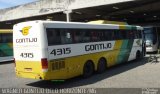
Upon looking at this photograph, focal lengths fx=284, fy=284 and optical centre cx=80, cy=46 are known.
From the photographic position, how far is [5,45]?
2189 centimetres

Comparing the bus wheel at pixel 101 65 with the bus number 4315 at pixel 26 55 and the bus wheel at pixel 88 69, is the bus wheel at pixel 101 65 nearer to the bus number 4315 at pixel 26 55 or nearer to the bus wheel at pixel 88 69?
the bus wheel at pixel 88 69

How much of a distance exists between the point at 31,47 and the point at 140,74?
5646 mm

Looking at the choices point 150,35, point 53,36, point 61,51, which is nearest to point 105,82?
point 61,51

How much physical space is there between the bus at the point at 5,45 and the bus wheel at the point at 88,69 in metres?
10.2

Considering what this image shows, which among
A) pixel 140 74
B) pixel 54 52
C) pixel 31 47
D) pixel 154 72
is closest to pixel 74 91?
pixel 54 52

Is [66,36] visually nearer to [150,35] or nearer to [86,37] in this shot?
[86,37]

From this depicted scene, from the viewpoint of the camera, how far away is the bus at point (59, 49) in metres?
10.9

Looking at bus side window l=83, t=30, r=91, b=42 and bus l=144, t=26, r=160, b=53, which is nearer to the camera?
bus side window l=83, t=30, r=91, b=42

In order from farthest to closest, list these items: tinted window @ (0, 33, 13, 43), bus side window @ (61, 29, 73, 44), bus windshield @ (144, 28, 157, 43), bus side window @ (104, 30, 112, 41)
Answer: bus windshield @ (144, 28, 157, 43)
tinted window @ (0, 33, 13, 43)
bus side window @ (104, 30, 112, 41)
bus side window @ (61, 29, 73, 44)

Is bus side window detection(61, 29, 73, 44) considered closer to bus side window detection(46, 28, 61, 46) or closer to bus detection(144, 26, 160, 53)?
bus side window detection(46, 28, 61, 46)

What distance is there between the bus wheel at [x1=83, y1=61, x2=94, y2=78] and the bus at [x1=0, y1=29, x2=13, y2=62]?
10.2 meters

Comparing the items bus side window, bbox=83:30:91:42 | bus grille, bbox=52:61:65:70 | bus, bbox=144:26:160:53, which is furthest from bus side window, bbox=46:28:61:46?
bus, bbox=144:26:160:53

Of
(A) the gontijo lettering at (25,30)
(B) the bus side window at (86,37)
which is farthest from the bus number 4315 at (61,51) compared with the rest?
(B) the bus side window at (86,37)

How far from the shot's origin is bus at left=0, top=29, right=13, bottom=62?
21.7 m
